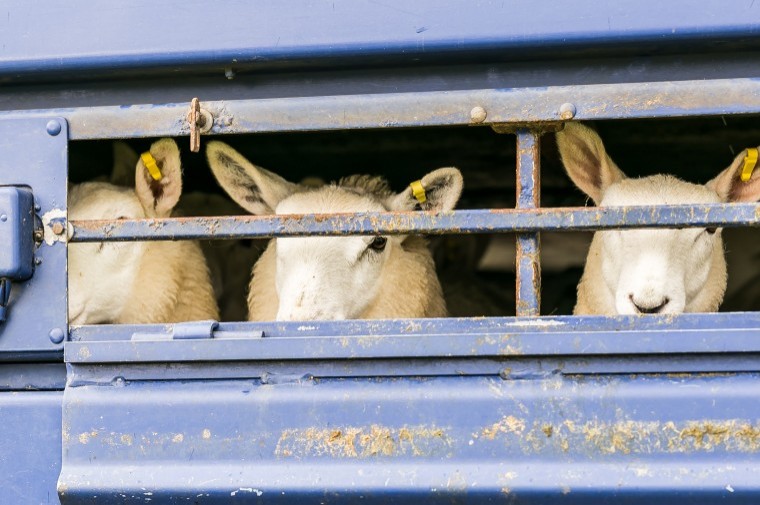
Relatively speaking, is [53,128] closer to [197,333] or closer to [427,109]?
[197,333]

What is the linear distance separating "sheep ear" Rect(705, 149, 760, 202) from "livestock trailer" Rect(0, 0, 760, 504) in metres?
1.03

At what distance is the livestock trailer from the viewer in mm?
2223

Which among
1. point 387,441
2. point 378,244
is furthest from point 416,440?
point 378,244

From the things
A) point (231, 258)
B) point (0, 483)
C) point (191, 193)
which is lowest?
point (0, 483)

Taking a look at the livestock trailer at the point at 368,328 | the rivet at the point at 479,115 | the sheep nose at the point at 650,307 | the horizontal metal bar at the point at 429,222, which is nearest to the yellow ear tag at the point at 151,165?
the livestock trailer at the point at 368,328

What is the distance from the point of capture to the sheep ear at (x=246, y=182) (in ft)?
11.1

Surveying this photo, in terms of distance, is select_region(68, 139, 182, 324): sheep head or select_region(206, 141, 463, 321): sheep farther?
select_region(68, 139, 182, 324): sheep head

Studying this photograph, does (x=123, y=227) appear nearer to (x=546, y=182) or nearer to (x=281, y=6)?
(x=281, y=6)

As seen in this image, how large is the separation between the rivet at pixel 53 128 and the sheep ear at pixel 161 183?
31.1 inches

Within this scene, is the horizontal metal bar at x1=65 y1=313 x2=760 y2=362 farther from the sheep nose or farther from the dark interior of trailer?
the dark interior of trailer

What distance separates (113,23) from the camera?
2.46 metres

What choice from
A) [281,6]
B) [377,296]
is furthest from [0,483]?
[377,296]

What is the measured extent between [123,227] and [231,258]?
2.46m

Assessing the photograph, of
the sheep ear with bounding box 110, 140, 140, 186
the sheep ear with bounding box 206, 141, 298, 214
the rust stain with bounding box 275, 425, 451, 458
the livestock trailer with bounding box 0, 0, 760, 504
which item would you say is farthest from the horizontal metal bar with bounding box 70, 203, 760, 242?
the sheep ear with bounding box 110, 140, 140, 186
